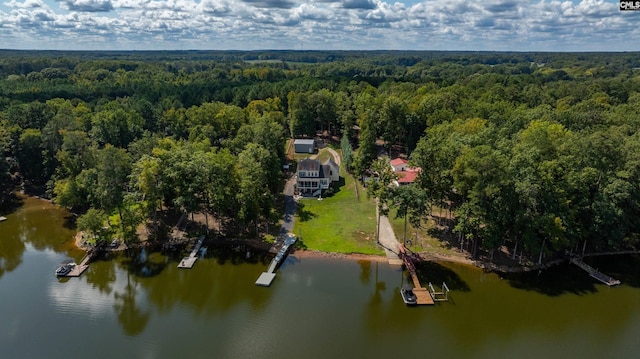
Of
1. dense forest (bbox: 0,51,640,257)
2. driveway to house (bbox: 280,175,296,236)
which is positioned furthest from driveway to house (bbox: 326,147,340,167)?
driveway to house (bbox: 280,175,296,236)

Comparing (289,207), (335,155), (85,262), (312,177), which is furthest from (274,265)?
(335,155)

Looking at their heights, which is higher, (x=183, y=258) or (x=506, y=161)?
(x=506, y=161)

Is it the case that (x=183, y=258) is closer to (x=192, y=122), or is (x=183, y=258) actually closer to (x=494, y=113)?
(x=192, y=122)

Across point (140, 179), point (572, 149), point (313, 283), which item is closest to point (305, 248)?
point (313, 283)

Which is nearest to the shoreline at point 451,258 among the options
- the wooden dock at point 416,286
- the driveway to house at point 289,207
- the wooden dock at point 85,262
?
the wooden dock at point 85,262

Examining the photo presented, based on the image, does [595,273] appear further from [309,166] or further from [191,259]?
[191,259]

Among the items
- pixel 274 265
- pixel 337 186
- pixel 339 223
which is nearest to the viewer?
pixel 274 265

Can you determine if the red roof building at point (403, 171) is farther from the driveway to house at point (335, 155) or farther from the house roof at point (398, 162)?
the driveway to house at point (335, 155)
